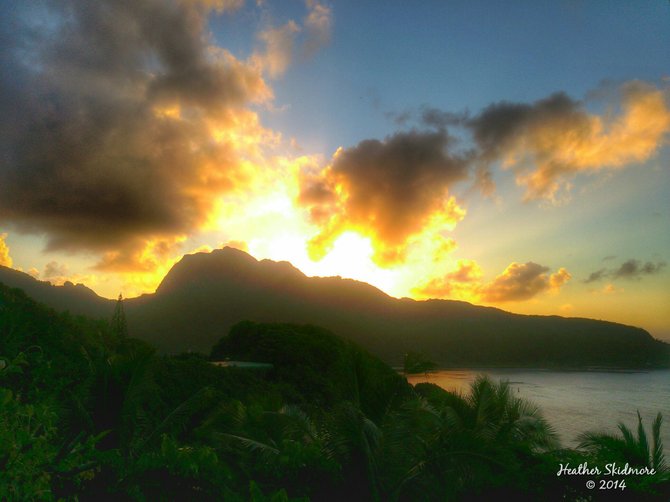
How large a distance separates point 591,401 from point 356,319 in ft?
232

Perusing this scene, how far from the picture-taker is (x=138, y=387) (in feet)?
37.3

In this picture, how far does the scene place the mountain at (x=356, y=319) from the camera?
4906 inches

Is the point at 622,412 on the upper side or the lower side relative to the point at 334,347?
lower

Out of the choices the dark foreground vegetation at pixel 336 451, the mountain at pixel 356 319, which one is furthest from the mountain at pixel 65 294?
the dark foreground vegetation at pixel 336 451

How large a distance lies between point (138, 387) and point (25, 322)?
28.1ft

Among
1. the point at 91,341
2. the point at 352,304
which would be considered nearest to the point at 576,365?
the point at 352,304

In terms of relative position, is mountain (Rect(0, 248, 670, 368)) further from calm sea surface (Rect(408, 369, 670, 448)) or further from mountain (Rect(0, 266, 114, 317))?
calm sea surface (Rect(408, 369, 670, 448))

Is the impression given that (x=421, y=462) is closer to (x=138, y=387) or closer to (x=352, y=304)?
(x=138, y=387)

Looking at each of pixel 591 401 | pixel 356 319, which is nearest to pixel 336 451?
pixel 591 401

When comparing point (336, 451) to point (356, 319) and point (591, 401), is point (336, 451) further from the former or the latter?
point (356, 319)

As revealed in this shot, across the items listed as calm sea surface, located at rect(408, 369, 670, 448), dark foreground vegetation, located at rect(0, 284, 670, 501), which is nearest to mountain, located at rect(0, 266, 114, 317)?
calm sea surface, located at rect(408, 369, 670, 448)

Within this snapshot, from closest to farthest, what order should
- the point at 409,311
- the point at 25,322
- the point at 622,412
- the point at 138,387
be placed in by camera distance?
the point at 138,387, the point at 25,322, the point at 622,412, the point at 409,311

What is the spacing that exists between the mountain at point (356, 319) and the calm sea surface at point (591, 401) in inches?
906

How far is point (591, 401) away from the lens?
7069 centimetres
